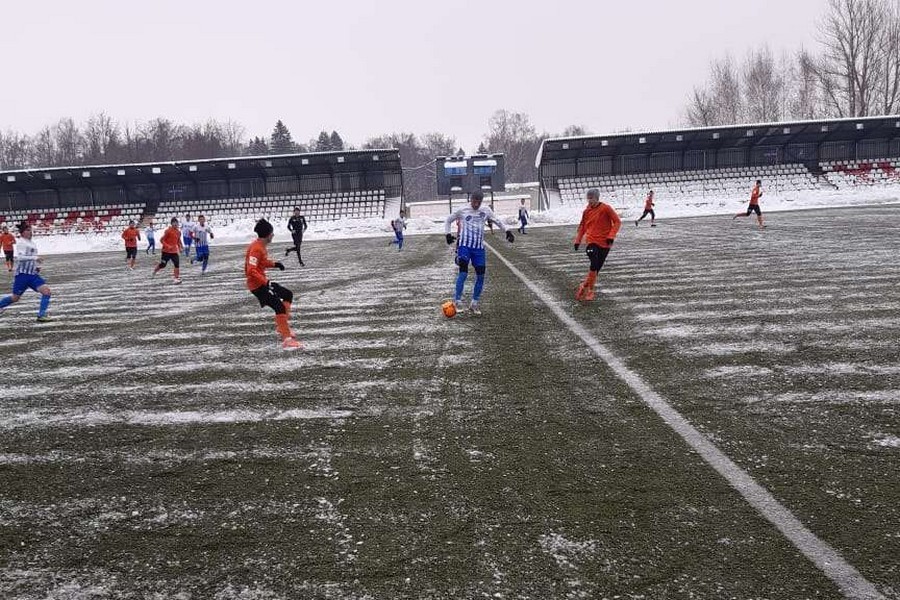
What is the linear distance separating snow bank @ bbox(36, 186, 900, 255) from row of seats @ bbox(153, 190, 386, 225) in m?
2.19

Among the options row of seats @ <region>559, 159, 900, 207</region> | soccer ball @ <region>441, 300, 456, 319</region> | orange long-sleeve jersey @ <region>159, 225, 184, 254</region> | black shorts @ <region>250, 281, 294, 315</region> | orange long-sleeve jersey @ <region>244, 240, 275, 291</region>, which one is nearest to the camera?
orange long-sleeve jersey @ <region>244, 240, 275, 291</region>

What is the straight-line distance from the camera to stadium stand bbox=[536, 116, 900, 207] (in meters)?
44.0

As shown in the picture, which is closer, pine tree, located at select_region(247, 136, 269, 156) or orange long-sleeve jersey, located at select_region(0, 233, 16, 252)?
orange long-sleeve jersey, located at select_region(0, 233, 16, 252)

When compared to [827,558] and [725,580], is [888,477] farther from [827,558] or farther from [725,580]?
[725,580]

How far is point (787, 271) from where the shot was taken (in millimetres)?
11305

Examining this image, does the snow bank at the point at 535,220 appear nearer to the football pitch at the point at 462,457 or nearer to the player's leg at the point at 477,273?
the player's leg at the point at 477,273

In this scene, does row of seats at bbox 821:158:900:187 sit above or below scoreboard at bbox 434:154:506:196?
below

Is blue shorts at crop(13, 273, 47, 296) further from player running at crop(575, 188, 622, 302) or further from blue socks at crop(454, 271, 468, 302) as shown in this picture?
player running at crop(575, 188, 622, 302)

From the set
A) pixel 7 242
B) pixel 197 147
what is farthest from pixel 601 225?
pixel 197 147

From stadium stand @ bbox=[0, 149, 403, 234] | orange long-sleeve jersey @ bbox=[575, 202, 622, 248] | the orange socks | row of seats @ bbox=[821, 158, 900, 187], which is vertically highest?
stadium stand @ bbox=[0, 149, 403, 234]

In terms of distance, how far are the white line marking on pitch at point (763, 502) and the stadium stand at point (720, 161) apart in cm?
4152

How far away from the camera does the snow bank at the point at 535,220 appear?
38.3 meters

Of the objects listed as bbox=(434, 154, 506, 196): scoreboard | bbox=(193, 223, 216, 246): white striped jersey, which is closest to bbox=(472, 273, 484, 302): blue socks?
bbox=(193, 223, 216, 246): white striped jersey

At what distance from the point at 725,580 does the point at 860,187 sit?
51.8 m
